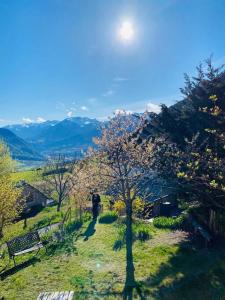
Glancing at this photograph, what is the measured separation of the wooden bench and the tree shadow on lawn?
722 centimetres

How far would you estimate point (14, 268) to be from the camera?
47.4 ft

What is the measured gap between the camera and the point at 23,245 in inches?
655

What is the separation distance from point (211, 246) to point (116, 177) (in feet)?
20.0

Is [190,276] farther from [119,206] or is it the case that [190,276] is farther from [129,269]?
[119,206]

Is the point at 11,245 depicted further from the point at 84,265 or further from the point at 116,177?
the point at 116,177

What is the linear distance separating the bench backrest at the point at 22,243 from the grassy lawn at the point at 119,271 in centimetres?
63

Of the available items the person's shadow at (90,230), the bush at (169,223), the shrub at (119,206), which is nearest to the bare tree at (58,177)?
the shrub at (119,206)

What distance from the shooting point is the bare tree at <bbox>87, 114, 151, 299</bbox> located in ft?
46.4

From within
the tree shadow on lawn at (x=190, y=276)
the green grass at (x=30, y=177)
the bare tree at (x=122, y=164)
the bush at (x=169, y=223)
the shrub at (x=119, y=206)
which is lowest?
the tree shadow on lawn at (x=190, y=276)

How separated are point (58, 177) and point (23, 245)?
37.1 metres

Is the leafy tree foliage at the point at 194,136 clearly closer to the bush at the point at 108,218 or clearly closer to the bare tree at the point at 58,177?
the bush at the point at 108,218

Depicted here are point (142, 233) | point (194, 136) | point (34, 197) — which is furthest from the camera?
point (34, 197)

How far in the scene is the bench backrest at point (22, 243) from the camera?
627 inches

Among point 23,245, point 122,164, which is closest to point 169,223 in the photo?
point 122,164
